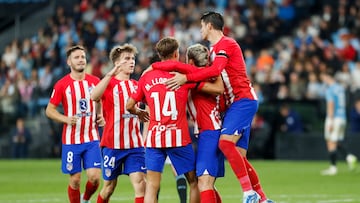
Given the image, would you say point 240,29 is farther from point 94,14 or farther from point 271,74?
point 94,14

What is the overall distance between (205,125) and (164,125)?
63 cm

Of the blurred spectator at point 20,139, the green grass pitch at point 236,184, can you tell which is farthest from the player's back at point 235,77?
the blurred spectator at point 20,139

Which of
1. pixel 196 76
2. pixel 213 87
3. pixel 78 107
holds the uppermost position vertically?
pixel 196 76

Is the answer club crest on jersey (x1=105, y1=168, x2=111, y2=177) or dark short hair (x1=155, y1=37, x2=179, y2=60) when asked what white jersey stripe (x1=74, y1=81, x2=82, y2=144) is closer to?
club crest on jersey (x1=105, y1=168, x2=111, y2=177)

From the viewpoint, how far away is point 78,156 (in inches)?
527

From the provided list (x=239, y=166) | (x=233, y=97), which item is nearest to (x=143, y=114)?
(x=233, y=97)

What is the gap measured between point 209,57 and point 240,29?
59.3 feet

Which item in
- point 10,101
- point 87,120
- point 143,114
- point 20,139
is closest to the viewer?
point 143,114

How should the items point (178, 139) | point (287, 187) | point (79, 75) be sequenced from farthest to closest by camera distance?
point (287, 187) → point (79, 75) → point (178, 139)

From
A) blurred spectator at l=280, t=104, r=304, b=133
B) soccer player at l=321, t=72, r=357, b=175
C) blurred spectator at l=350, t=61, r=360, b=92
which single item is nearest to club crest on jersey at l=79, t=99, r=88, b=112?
soccer player at l=321, t=72, r=357, b=175

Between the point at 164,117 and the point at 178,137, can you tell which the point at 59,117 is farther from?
the point at 178,137

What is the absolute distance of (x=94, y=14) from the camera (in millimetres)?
32781

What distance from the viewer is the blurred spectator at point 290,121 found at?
26.5 m

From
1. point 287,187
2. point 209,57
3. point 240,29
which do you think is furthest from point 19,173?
point 209,57
